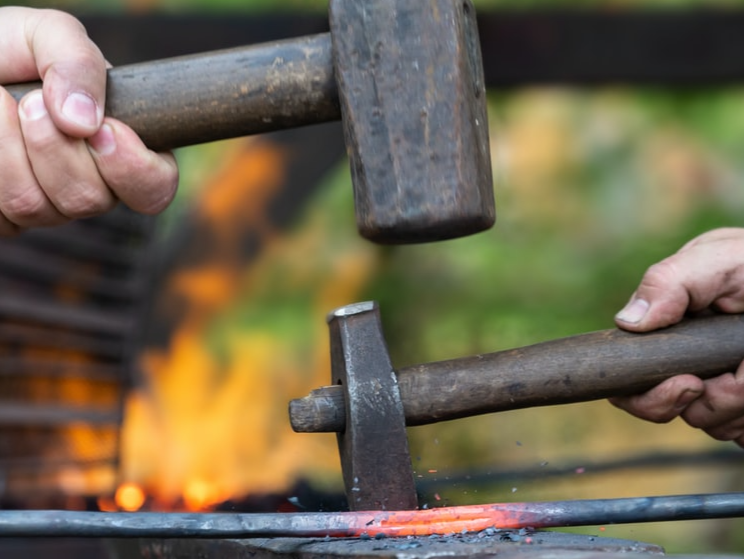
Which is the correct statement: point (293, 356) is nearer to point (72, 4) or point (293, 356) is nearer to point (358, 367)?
point (72, 4)

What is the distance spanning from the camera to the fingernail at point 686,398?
1.44 meters

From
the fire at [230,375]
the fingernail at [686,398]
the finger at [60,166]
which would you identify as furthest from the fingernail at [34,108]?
the fire at [230,375]

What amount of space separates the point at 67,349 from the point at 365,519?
2355 mm

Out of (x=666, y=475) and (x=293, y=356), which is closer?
(x=293, y=356)

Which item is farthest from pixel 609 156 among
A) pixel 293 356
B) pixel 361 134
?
pixel 361 134

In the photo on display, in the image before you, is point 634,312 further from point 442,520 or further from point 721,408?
point 442,520

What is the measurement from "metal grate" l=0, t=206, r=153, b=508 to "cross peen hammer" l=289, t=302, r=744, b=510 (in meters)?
1.80

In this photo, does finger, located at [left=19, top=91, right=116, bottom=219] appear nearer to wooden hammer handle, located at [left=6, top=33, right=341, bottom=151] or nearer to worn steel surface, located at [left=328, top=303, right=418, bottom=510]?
wooden hammer handle, located at [left=6, top=33, right=341, bottom=151]

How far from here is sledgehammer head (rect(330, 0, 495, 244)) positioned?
4.21 feet

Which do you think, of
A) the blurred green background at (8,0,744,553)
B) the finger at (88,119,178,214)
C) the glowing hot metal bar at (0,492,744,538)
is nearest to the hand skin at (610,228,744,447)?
the glowing hot metal bar at (0,492,744,538)

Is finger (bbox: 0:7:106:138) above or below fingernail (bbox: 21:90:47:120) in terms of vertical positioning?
above

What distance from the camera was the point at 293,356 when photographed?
4055mm

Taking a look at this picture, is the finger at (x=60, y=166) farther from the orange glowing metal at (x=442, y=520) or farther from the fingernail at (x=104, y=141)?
the orange glowing metal at (x=442, y=520)

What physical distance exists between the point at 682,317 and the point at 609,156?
3.39 meters
